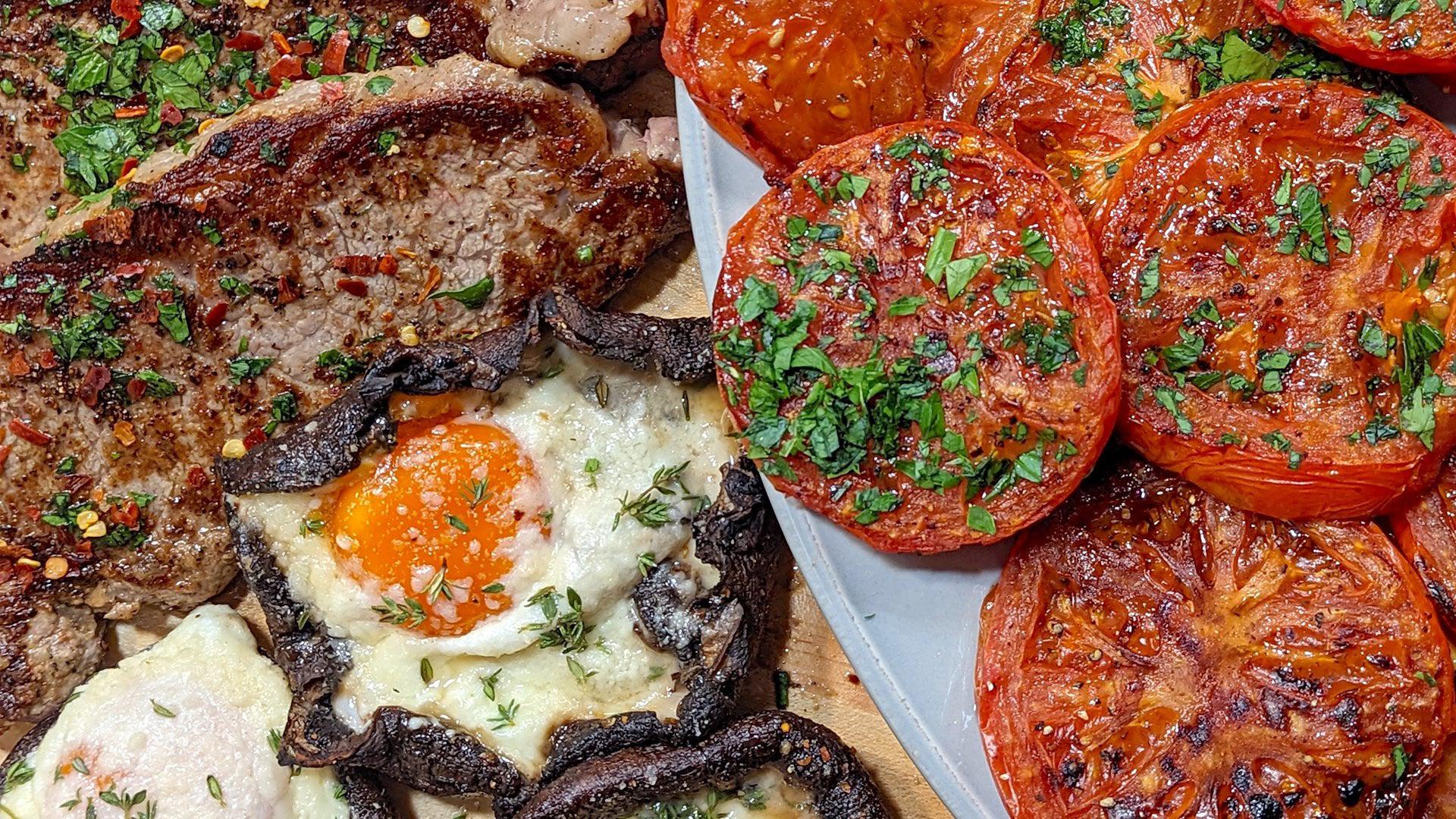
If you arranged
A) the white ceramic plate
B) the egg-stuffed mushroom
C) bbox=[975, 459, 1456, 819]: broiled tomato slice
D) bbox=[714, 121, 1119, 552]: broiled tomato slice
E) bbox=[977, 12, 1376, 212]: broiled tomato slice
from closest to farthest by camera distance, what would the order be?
bbox=[714, 121, 1119, 552]: broiled tomato slice < bbox=[975, 459, 1456, 819]: broiled tomato slice < bbox=[977, 12, 1376, 212]: broiled tomato slice < the white ceramic plate < the egg-stuffed mushroom

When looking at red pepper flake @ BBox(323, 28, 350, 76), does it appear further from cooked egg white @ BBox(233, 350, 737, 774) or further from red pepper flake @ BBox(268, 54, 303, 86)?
cooked egg white @ BBox(233, 350, 737, 774)

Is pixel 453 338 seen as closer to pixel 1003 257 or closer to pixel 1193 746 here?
pixel 1003 257

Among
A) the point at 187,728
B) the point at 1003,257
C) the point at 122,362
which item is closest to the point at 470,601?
the point at 187,728

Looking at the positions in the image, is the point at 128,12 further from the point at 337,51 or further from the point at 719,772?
the point at 719,772

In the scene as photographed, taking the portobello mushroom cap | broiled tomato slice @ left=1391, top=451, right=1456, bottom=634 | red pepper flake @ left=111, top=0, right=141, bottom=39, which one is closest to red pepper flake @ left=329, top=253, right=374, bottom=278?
red pepper flake @ left=111, top=0, right=141, bottom=39

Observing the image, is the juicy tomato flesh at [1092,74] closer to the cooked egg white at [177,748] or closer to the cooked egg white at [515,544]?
the cooked egg white at [515,544]

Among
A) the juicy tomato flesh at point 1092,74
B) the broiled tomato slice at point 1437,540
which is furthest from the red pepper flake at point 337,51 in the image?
the broiled tomato slice at point 1437,540

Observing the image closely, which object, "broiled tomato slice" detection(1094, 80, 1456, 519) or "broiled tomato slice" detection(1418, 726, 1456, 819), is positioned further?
"broiled tomato slice" detection(1418, 726, 1456, 819)
